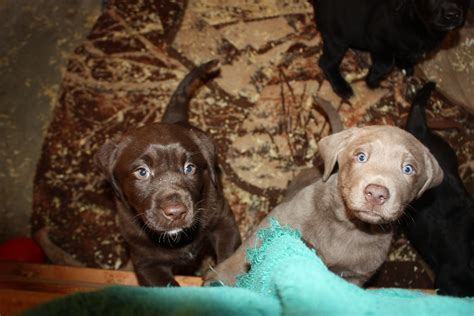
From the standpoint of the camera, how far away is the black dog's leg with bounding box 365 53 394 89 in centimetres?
483

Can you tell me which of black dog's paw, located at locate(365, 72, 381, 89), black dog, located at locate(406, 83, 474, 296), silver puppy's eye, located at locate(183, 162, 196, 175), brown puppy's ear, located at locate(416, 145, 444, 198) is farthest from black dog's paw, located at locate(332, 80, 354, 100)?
silver puppy's eye, located at locate(183, 162, 196, 175)

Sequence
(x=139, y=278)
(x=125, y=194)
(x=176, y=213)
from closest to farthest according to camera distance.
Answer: (x=176, y=213)
(x=125, y=194)
(x=139, y=278)

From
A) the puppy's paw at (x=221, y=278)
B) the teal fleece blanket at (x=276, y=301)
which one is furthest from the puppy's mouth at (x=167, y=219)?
the teal fleece blanket at (x=276, y=301)

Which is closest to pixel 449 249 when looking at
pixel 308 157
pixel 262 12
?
pixel 308 157

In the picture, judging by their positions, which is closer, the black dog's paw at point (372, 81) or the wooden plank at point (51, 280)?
the wooden plank at point (51, 280)

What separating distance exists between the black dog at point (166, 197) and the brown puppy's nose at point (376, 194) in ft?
3.81

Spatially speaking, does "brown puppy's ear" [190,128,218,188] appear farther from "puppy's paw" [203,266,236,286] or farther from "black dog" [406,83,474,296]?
"black dog" [406,83,474,296]

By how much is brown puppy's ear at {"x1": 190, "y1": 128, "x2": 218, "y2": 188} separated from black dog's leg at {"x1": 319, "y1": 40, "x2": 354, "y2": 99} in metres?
1.91

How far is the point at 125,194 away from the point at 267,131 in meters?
1.95

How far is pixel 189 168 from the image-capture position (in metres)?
3.47

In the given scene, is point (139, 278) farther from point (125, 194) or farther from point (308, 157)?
point (308, 157)

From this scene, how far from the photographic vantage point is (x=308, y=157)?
4.91m

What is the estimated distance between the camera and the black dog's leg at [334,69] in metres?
4.94

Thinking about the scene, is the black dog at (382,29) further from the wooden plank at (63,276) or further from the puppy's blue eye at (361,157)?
the wooden plank at (63,276)
